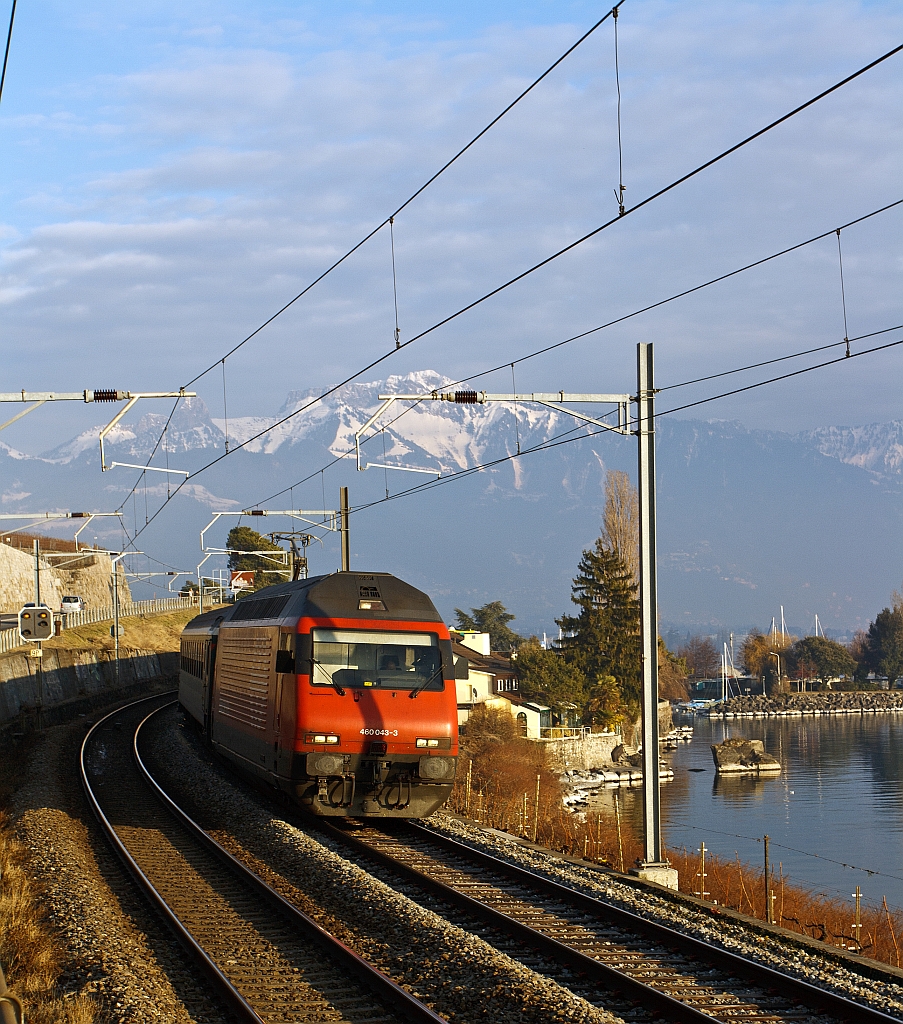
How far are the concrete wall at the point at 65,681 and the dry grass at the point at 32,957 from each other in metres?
27.0

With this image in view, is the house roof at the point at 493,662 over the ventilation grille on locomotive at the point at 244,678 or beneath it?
beneath

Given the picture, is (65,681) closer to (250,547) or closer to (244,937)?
(244,937)

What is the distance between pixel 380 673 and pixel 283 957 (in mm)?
6993

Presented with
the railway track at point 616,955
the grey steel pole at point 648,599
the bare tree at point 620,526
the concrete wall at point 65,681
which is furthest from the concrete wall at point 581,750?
the railway track at point 616,955

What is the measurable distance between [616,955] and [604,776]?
82.3 metres

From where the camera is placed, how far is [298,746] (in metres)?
17.0

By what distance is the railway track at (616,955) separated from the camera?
945 cm

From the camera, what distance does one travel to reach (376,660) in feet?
59.1

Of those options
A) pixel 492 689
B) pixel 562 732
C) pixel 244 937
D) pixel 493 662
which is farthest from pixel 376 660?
pixel 493 662

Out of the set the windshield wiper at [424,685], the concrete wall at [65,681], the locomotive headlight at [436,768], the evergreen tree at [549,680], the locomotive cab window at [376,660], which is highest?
the locomotive cab window at [376,660]

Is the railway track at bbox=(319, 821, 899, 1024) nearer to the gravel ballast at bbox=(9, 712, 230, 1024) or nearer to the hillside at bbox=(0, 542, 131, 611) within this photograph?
the gravel ballast at bbox=(9, 712, 230, 1024)

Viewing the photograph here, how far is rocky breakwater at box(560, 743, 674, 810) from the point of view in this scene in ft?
260

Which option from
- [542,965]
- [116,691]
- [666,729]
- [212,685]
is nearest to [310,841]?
[542,965]

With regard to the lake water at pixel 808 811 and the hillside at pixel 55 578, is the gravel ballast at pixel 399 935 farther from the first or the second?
the hillside at pixel 55 578
